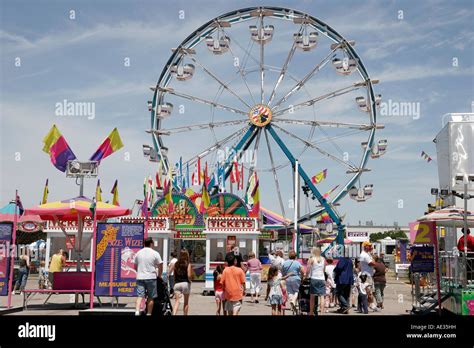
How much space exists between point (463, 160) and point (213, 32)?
52.5ft

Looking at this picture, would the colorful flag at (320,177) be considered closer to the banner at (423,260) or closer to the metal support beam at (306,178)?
the metal support beam at (306,178)

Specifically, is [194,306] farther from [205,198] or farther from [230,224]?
[205,198]

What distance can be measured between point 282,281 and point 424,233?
10.6ft

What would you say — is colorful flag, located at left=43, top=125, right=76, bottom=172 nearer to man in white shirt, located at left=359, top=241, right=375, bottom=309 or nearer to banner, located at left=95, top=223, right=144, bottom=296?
banner, located at left=95, top=223, right=144, bottom=296

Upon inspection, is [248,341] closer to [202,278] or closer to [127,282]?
[127,282]

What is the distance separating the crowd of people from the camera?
10.1m

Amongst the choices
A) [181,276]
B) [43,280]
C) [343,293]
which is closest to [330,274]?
[343,293]

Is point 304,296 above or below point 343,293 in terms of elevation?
above

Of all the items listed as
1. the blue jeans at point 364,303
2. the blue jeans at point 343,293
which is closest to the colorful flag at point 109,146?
the blue jeans at point 343,293

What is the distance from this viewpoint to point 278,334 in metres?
7.75

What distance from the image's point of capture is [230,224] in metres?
21.4

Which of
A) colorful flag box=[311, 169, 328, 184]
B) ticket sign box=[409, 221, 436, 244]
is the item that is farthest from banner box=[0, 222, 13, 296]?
colorful flag box=[311, 169, 328, 184]

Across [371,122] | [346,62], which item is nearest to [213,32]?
[346,62]

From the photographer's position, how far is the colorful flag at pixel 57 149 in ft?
46.3
